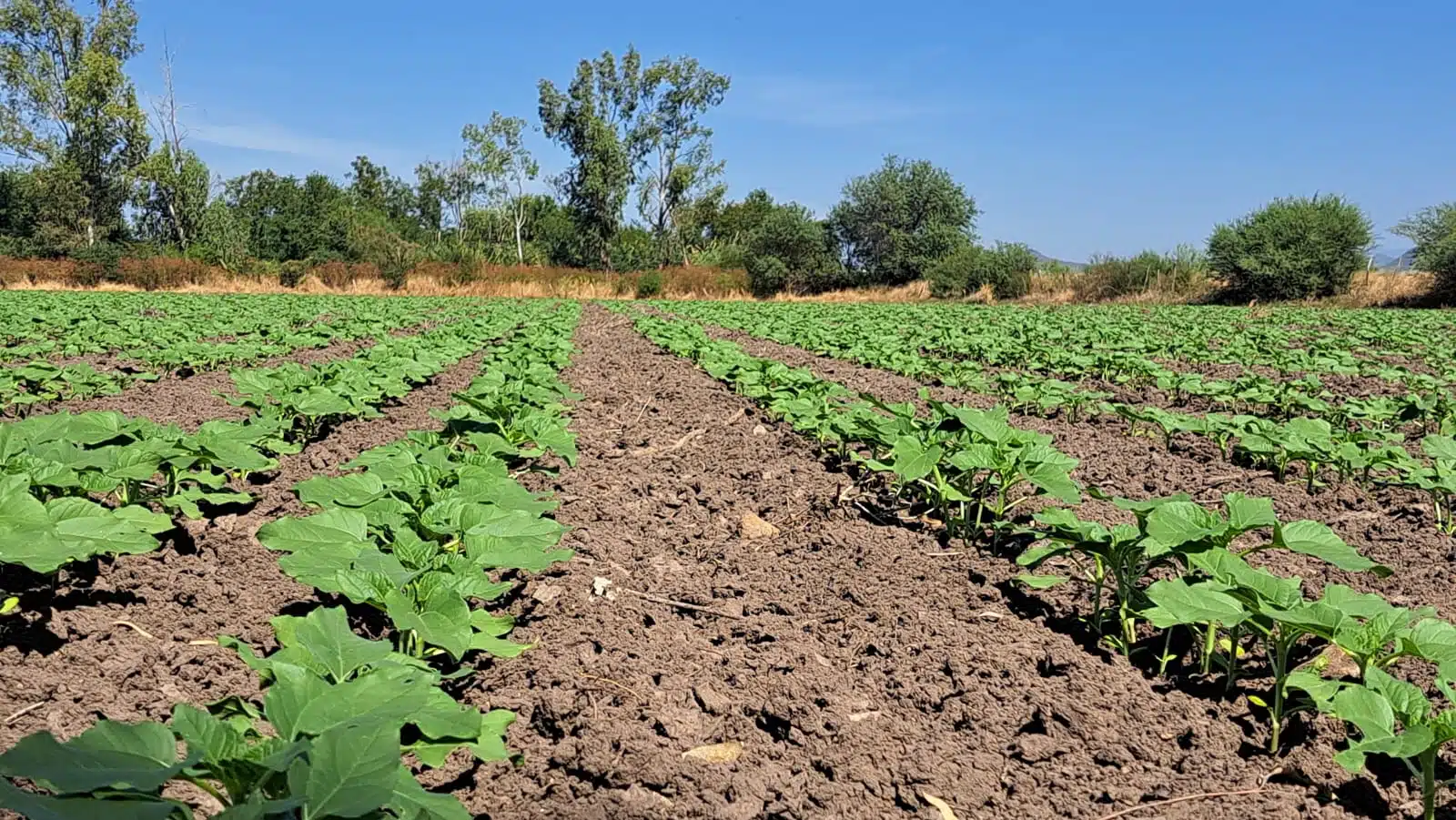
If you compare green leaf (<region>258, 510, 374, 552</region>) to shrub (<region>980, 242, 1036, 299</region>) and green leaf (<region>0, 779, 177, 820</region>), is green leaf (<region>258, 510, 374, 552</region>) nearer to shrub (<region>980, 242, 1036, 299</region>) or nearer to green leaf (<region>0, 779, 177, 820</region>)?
green leaf (<region>0, 779, 177, 820</region>)

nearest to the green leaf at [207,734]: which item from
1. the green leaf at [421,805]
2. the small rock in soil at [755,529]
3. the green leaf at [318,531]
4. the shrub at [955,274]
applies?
the green leaf at [421,805]

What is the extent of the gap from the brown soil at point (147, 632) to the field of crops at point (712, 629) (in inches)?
0.5

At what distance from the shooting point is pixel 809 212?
49.5 metres

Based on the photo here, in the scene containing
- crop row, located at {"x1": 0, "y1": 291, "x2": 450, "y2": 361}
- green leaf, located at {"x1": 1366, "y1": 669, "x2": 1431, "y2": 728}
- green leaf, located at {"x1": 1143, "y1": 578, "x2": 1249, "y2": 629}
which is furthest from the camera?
crop row, located at {"x1": 0, "y1": 291, "x2": 450, "y2": 361}

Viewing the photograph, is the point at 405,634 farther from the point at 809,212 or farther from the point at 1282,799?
the point at 809,212

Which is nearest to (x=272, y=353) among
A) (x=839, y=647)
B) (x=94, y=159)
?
(x=839, y=647)

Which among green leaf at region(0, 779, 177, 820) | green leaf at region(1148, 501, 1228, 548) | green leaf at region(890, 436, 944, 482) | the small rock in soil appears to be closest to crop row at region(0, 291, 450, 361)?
the small rock in soil

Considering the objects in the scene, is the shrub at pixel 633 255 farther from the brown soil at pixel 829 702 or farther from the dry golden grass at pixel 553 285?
the brown soil at pixel 829 702

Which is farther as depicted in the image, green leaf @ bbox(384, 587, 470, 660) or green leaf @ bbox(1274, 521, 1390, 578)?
green leaf @ bbox(1274, 521, 1390, 578)

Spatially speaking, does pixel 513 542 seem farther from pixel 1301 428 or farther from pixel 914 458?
pixel 1301 428

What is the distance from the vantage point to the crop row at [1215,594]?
2.01 meters

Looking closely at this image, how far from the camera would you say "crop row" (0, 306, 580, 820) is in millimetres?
1235

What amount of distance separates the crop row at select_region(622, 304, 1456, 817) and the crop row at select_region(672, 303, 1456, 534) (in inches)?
36.2

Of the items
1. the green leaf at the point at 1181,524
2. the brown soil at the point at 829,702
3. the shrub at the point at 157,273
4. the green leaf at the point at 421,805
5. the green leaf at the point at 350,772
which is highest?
the shrub at the point at 157,273
